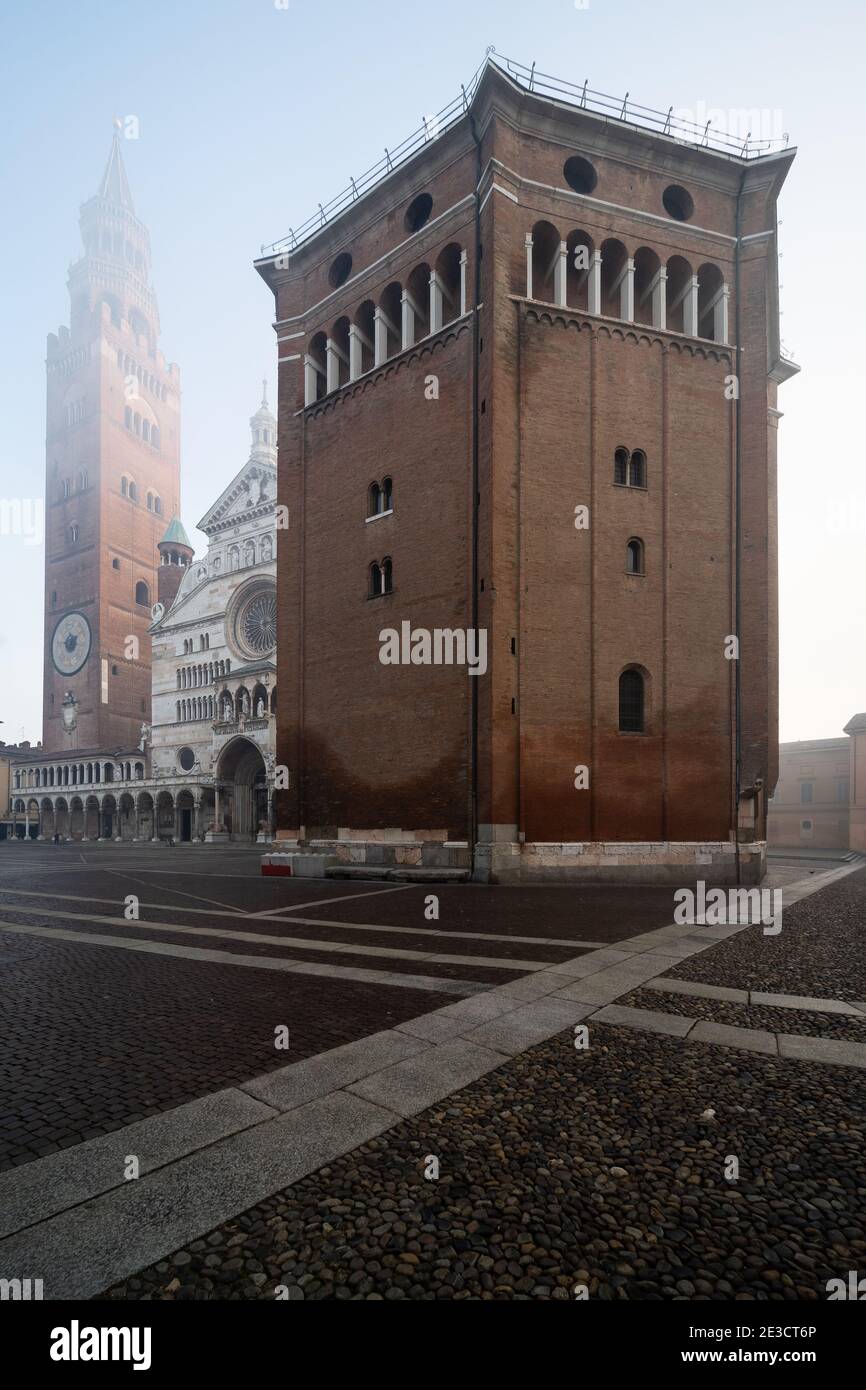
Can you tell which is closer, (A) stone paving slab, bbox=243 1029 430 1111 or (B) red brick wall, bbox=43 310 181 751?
(A) stone paving slab, bbox=243 1029 430 1111

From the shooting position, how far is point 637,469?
1869 cm

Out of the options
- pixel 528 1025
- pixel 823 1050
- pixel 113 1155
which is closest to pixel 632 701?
pixel 823 1050

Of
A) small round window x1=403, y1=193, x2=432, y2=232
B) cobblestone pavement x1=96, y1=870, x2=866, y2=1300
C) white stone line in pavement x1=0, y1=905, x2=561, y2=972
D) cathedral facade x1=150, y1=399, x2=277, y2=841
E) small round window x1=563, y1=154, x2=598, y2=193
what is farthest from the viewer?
cathedral facade x1=150, y1=399, x2=277, y2=841

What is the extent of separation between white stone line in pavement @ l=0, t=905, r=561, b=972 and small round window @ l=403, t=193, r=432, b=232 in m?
20.7

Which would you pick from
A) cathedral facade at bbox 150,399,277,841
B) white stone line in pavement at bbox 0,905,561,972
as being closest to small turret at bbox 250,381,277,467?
cathedral facade at bbox 150,399,277,841

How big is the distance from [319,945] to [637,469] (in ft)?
52.1

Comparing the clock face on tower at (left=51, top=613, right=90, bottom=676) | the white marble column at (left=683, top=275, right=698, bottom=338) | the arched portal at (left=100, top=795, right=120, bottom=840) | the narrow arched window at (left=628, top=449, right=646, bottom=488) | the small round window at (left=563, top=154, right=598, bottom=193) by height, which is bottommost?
the arched portal at (left=100, top=795, right=120, bottom=840)

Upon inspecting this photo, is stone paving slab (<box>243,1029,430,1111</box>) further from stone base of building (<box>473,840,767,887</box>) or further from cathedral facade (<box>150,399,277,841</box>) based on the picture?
cathedral facade (<box>150,399,277,841</box>)

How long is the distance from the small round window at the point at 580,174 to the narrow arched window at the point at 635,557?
10492 millimetres

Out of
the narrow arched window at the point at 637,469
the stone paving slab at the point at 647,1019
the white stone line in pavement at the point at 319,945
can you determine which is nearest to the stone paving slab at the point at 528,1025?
the stone paving slab at the point at 647,1019

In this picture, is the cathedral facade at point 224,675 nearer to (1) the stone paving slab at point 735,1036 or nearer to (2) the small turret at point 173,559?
(2) the small turret at point 173,559

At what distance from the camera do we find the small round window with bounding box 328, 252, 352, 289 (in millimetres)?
22141
